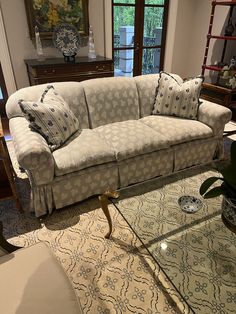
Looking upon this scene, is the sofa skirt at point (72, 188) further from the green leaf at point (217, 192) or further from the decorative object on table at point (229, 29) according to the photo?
the decorative object on table at point (229, 29)

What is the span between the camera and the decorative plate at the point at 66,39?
336 centimetres

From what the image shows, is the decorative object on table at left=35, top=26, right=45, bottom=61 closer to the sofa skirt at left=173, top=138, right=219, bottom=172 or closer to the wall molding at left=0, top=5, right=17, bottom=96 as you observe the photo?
the wall molding at left=0, top=5, right=17, bottom=96

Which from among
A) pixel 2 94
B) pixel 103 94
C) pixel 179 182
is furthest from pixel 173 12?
pixel 179 182

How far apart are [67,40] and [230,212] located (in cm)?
316

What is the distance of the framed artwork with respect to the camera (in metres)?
3.22

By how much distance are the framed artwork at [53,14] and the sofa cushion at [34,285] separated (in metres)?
3.18

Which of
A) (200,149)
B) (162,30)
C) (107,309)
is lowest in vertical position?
(107,309)

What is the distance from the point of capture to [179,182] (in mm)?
1697

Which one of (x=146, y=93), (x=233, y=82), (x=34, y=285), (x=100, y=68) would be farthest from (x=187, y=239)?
(x=100, y=68)

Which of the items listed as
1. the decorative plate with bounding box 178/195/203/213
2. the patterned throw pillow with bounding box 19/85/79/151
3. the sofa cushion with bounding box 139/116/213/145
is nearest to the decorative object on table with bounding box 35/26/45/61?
the patterned throw pillow with bounding box 19/85/79/151

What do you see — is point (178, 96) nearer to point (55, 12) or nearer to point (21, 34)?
point (55, 12)

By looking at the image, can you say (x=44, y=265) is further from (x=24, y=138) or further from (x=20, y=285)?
(x=24, y=138)

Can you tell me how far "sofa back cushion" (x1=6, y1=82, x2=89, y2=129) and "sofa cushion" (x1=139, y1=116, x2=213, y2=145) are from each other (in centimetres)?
59

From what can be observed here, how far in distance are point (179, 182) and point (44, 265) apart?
40.8 inches
